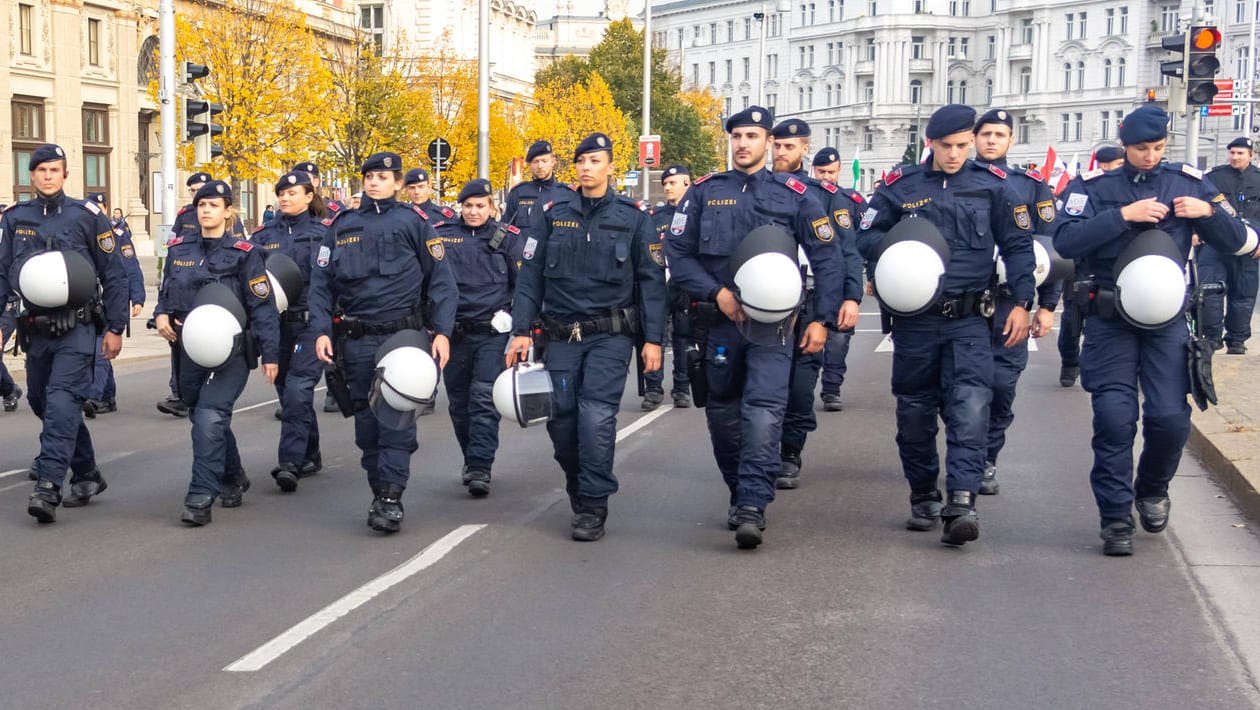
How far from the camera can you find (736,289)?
7715 mm

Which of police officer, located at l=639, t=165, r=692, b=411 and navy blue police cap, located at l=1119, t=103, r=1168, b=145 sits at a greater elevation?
navy blue police cap, located at l=1119, t=103, r=1168, b=145

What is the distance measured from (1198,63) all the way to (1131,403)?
10.4 meters

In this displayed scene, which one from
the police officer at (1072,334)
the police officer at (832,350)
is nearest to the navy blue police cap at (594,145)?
the police officer at (832,350)

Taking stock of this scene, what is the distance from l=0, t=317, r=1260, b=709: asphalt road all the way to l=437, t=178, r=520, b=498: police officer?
1.22 feet

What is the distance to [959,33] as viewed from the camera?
126625 millimetres

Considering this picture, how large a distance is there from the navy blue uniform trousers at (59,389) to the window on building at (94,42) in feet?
138

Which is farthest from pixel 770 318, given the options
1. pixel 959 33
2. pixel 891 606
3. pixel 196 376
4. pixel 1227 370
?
pixel 959 33

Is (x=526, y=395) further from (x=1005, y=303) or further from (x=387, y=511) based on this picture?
(x=1005, y=303)

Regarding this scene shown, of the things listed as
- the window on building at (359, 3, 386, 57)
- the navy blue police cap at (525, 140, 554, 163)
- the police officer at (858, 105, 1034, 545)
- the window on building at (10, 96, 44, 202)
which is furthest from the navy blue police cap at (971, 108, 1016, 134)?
the window on building at (359, 3, 386, 57)

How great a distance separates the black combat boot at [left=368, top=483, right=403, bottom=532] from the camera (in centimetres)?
814

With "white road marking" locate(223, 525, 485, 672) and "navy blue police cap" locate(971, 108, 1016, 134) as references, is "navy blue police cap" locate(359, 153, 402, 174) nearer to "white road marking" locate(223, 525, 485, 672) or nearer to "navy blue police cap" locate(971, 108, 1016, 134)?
"white road marking" locate(223, 525, 485, 672)

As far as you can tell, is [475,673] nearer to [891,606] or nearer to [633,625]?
[633,625]

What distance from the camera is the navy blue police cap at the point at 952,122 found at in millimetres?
7645

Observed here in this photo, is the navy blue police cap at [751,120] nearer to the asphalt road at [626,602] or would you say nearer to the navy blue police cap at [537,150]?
the asphalt road at [626,602]
